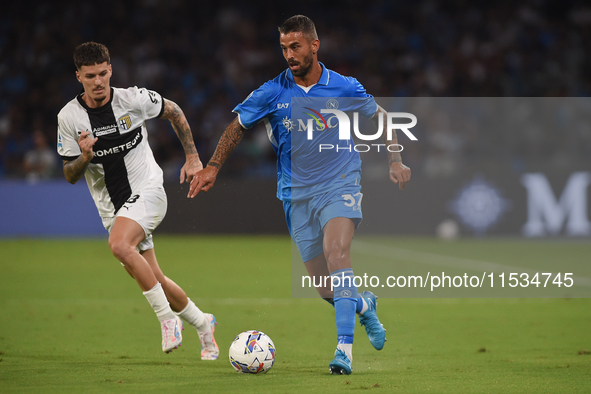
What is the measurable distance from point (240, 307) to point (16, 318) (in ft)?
7.72

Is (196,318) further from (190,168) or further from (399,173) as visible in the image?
(399,173)

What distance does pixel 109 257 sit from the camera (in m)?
13.4

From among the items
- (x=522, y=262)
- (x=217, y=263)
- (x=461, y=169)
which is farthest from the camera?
(x=461, y=169)

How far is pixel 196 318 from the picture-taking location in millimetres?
5742

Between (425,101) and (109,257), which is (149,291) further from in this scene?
(425,101)

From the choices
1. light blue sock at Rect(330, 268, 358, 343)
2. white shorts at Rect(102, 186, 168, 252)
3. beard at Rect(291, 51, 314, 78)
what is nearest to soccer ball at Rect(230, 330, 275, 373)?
light blue sock at Rect(330, 268, 358, 343)

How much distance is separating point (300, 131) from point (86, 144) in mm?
1503

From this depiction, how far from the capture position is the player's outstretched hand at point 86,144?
516 cm

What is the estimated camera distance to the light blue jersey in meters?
5.32

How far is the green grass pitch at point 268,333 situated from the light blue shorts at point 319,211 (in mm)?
888

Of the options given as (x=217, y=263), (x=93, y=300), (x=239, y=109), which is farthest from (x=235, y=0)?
(x=239, y=109)

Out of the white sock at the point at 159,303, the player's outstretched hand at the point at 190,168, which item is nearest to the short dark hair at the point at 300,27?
the player's outstretched hand at the point at 190,168

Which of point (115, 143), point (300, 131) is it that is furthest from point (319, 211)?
point (115, 143)

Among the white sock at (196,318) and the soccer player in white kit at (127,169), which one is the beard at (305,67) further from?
the white sock at (196,318)
